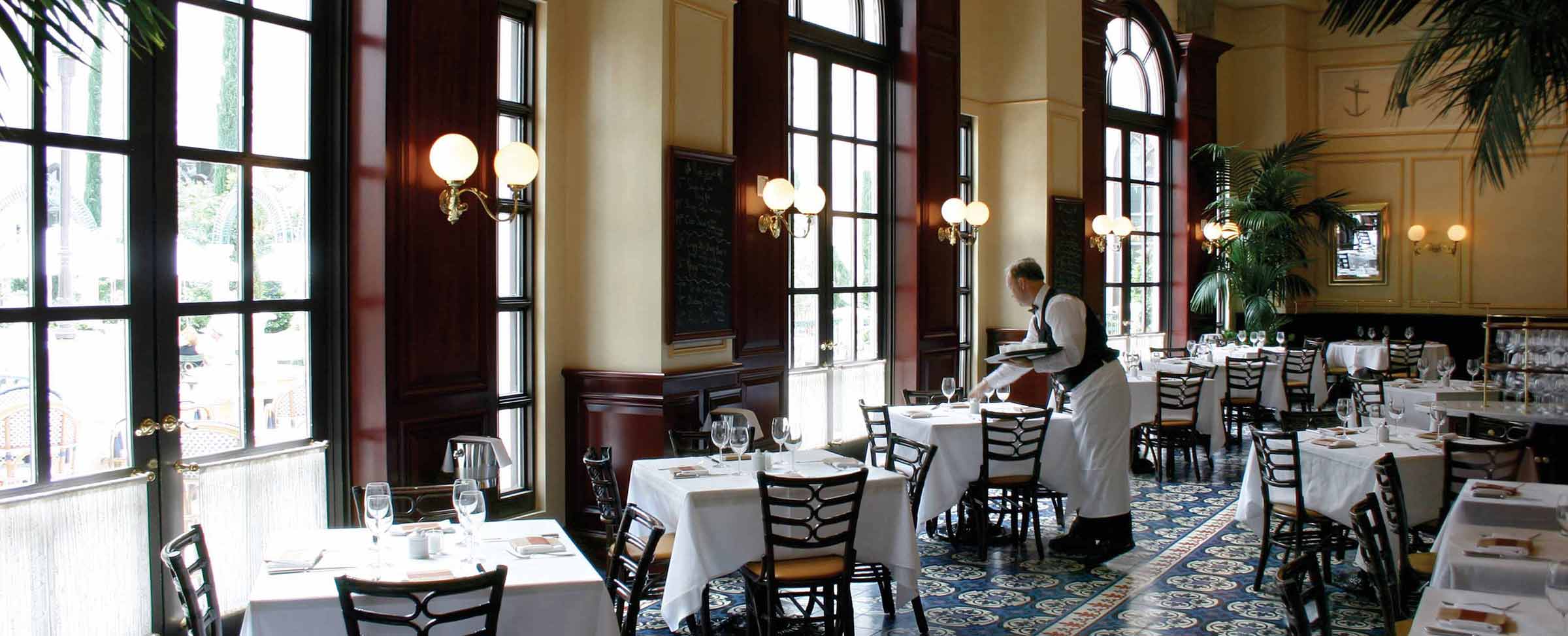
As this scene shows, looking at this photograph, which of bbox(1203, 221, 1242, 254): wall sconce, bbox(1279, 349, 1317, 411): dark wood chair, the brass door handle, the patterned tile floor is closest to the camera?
the brass door handle

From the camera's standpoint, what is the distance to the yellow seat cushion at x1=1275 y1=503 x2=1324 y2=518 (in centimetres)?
546

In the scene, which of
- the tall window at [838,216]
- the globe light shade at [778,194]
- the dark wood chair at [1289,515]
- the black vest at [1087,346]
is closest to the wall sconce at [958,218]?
the tall window at [838,216]

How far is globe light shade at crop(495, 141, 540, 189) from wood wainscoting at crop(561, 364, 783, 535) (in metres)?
1.32

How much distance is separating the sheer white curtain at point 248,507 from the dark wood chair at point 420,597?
6.08 feet

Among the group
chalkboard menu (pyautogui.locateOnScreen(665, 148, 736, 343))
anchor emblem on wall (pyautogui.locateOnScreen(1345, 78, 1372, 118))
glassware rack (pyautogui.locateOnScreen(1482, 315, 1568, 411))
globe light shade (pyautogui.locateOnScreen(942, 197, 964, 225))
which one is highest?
anchor emblem on wall (pyautogui.locateOnScreen(1345, 78, 1372, 118))

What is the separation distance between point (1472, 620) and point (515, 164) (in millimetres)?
4201

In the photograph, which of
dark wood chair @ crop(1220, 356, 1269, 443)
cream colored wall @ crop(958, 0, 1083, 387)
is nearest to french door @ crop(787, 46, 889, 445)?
cream colored wall @ crop(958, 0, 1083, 387)

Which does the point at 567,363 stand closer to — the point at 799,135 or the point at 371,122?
the point at 371,122

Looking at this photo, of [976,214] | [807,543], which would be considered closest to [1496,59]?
[807,543]

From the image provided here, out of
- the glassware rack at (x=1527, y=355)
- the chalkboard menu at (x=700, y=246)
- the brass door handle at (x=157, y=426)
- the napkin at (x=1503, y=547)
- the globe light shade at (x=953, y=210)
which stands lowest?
the napkin at (x=1503, y=547)

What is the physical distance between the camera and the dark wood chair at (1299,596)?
2.57 meters

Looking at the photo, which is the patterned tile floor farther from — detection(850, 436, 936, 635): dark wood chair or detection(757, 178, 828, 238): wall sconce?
detection(757, 178, 828, 238): wall sconce

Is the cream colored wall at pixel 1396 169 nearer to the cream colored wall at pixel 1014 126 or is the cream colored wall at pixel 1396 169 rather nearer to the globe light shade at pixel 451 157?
the cream colored wall at pixel 1014 126

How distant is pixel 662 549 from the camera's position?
479 cm
